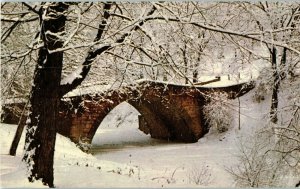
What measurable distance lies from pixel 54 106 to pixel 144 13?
1742mm

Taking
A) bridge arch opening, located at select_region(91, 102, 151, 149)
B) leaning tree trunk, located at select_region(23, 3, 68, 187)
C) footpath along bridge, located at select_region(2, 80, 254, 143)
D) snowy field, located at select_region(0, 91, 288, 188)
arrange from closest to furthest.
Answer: leaning tree trunk, located at select_region(23, 3, 68, 187) → snowy field, located at select_region(0, 91, 288, 188) → footpath along bridge, located at select_region(2, 80, 254, 143) → bridge arch opening, located at select_region(91, 102, 151, 149)

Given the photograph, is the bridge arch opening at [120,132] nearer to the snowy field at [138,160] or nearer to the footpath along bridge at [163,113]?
the snowy field at [138,160]

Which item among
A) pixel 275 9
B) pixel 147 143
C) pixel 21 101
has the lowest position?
pixel 147 143

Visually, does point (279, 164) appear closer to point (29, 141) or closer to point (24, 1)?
point (29, 141)

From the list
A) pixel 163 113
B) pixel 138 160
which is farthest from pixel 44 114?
pixel 163 113

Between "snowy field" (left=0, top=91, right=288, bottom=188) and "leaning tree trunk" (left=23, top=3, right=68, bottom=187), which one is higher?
"leaning tree trunk" (left=23, top=3, right=68, bottom=187)

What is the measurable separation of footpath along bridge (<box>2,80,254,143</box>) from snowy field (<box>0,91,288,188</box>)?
2.76 feet

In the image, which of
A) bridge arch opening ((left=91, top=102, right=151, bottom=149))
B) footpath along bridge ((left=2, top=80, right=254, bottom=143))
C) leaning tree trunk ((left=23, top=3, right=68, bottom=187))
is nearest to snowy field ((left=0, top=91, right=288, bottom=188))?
bridge arch opening ((left=91, top=102, right=151, bottom=149))

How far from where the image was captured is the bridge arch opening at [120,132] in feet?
83.0

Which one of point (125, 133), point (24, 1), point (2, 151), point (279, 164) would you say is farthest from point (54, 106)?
point (125, 133)

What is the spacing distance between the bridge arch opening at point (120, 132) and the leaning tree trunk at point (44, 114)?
57.2 feet

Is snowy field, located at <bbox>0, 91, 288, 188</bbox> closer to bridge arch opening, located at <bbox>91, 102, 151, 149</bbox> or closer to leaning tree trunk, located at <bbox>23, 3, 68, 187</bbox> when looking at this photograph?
bridge arch opening, located at <bbox>91, 102, 151, 149</bbox>

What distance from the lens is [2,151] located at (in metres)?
11.9

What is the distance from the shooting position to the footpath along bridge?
19173 millimetres
